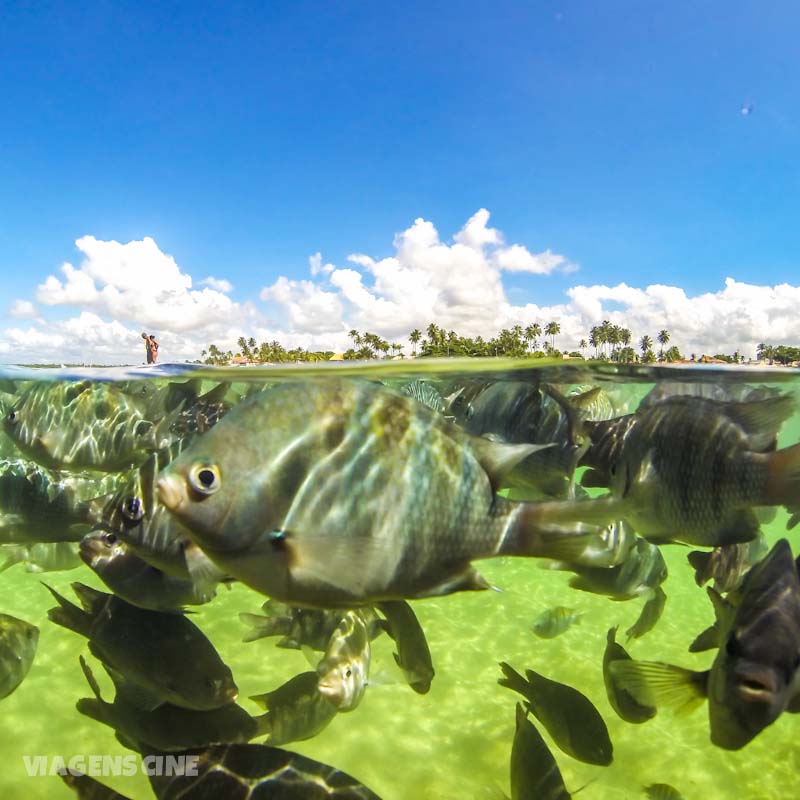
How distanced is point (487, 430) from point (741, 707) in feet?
11.2

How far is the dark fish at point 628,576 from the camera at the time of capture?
4.01m

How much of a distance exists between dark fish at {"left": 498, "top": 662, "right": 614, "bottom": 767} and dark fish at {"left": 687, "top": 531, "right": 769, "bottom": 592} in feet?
3.58

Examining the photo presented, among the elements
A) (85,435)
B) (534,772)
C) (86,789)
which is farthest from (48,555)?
(534,772)

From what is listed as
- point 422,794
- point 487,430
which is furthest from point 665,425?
point 422,794

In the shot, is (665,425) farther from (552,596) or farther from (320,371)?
(552,596)

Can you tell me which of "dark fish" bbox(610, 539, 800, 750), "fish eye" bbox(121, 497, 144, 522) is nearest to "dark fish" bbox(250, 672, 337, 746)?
"fish eye" bbox(121, 497, 144, 522)

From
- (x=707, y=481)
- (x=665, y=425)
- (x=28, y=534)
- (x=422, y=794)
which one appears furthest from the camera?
(x=28, y=534)

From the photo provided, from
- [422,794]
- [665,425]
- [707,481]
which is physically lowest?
[422,794]

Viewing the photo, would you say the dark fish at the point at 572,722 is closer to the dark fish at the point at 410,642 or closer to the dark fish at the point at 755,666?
the dark fish at the point at 410,642

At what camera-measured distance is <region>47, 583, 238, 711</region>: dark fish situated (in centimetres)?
313

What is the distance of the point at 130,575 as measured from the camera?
3.18m

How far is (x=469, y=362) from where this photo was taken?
731cm

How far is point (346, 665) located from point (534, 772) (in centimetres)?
124

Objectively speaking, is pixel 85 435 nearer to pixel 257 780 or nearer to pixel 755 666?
pixel 257 780
